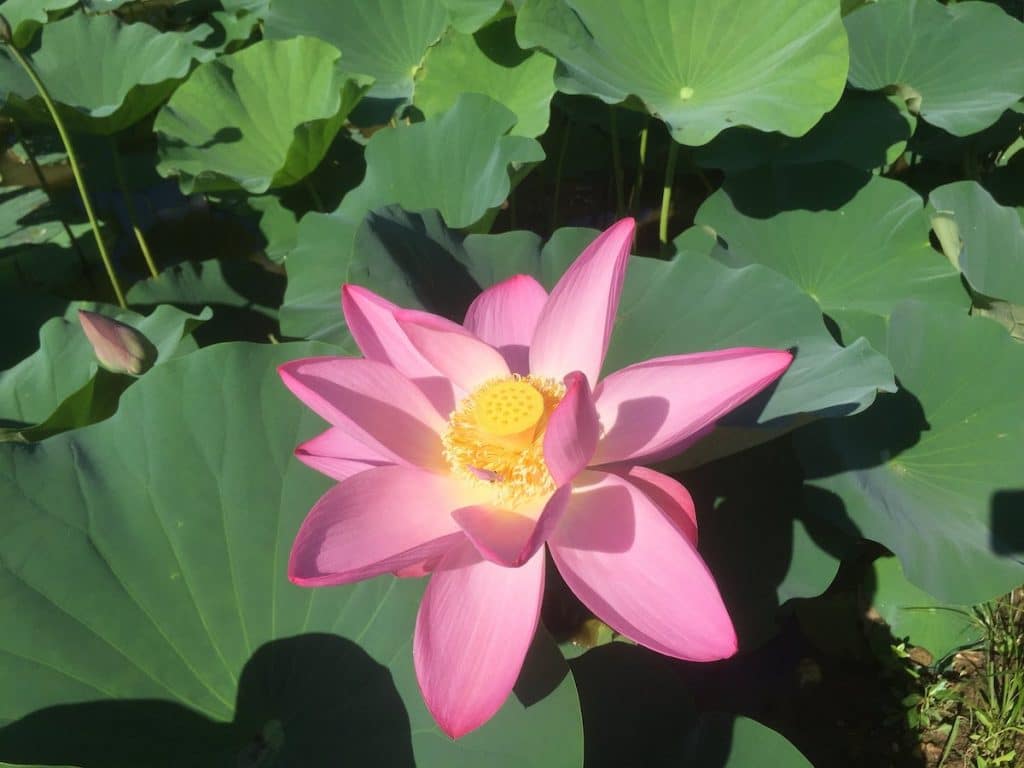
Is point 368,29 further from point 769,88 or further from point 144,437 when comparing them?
point 144,437

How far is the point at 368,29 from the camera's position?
2092mm

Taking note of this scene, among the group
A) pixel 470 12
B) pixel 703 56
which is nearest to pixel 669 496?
pixel 703 56

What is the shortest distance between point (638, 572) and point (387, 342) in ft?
1.26

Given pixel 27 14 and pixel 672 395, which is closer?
pixel 672 395

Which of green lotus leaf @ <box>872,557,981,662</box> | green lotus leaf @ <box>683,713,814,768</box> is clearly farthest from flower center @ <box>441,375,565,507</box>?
green lotus leaf @ <box>872,557,981,662</box>

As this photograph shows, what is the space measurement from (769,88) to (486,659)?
1.30m

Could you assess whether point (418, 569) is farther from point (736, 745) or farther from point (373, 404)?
point (736, 745)

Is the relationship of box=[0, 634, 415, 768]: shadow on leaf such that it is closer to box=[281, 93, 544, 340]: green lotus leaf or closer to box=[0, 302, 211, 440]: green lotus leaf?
box=[0, 302, 211, 440]: green lotus leaf

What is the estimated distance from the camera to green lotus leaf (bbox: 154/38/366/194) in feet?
6.17

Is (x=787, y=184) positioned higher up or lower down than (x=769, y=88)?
lower down

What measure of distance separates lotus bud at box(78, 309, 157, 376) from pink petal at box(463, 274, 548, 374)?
2.00ft

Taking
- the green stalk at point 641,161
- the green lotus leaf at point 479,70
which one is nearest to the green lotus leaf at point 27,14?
the green lotus leaf at point 479,70

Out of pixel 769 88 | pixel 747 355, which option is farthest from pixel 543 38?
pixel 747 355

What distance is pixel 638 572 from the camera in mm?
732
